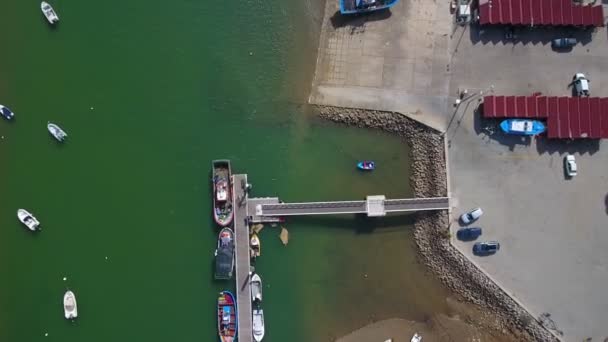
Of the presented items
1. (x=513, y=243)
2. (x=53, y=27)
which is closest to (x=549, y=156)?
(x=513, y=243)

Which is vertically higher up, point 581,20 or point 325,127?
point 581,20

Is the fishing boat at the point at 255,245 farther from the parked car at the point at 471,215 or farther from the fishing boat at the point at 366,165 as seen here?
the parked car at the point at 471,215

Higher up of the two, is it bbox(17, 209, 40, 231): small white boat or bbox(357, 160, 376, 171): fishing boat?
bbox(357, 160, 376, 171): fishing boat

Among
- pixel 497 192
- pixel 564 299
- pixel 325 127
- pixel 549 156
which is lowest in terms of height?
pixel 564 299

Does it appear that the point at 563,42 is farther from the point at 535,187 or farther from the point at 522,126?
the point at 535,187

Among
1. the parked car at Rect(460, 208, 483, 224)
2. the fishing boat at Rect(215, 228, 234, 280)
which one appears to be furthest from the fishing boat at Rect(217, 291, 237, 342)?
the parked car at Rect(460, 208, 483, 224)

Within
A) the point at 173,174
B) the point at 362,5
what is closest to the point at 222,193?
the point at 173,174

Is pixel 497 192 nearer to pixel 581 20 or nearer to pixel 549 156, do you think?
pixel 549 156

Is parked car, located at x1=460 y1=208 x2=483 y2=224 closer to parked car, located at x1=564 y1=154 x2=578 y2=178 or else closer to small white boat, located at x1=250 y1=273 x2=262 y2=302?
parked car, located at x1=564 y1=154 x2=578 y2=178

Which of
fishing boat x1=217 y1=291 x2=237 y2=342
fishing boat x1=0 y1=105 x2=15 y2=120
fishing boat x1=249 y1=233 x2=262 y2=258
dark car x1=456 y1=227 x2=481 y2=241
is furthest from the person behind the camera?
fishing boat x1=0 y1=105 x2=15 y2=120
